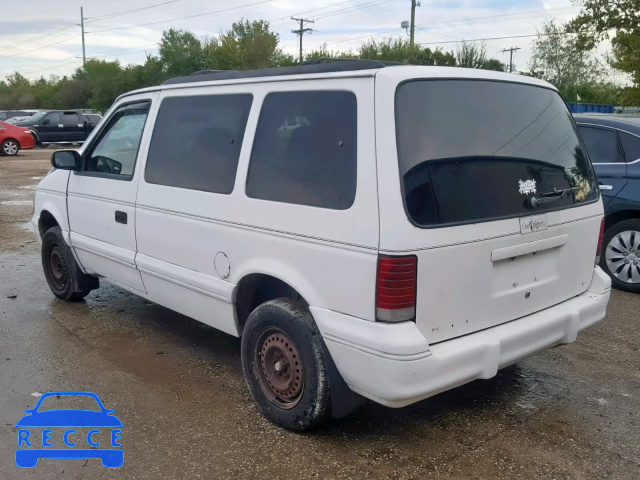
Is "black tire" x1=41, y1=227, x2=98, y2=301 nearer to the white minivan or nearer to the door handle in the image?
the door handle

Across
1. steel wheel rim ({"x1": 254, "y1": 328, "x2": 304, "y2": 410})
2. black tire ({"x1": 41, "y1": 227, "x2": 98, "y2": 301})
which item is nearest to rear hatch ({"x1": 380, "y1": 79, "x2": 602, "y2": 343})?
steel wheel rim ({"x1": 254, "y1": 328, "x2": 304, "y2": 410})

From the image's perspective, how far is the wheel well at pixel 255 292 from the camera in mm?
3633

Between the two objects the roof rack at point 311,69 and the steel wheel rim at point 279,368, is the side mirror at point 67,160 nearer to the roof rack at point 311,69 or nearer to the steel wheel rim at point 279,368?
the roof rack at point 311,69

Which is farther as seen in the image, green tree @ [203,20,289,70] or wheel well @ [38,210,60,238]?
green tree @ [203,20,289,70]

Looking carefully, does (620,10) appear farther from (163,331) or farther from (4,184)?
(163,331)

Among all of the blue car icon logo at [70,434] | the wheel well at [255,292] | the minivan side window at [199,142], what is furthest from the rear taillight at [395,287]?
the blue car icon logo at [70,434]

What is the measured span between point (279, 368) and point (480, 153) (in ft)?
5.17

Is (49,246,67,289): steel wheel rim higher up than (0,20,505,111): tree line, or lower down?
lower down

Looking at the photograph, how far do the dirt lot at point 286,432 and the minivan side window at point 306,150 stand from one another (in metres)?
1.33

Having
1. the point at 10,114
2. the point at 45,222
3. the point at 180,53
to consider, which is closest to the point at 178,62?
the point at 180,53

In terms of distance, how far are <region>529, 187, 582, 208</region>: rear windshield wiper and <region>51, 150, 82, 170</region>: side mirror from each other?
143 inches

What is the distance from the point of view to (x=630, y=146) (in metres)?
6.33

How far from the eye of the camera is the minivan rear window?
2969 mm

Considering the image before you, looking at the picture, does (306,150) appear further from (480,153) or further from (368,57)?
(368,57)
